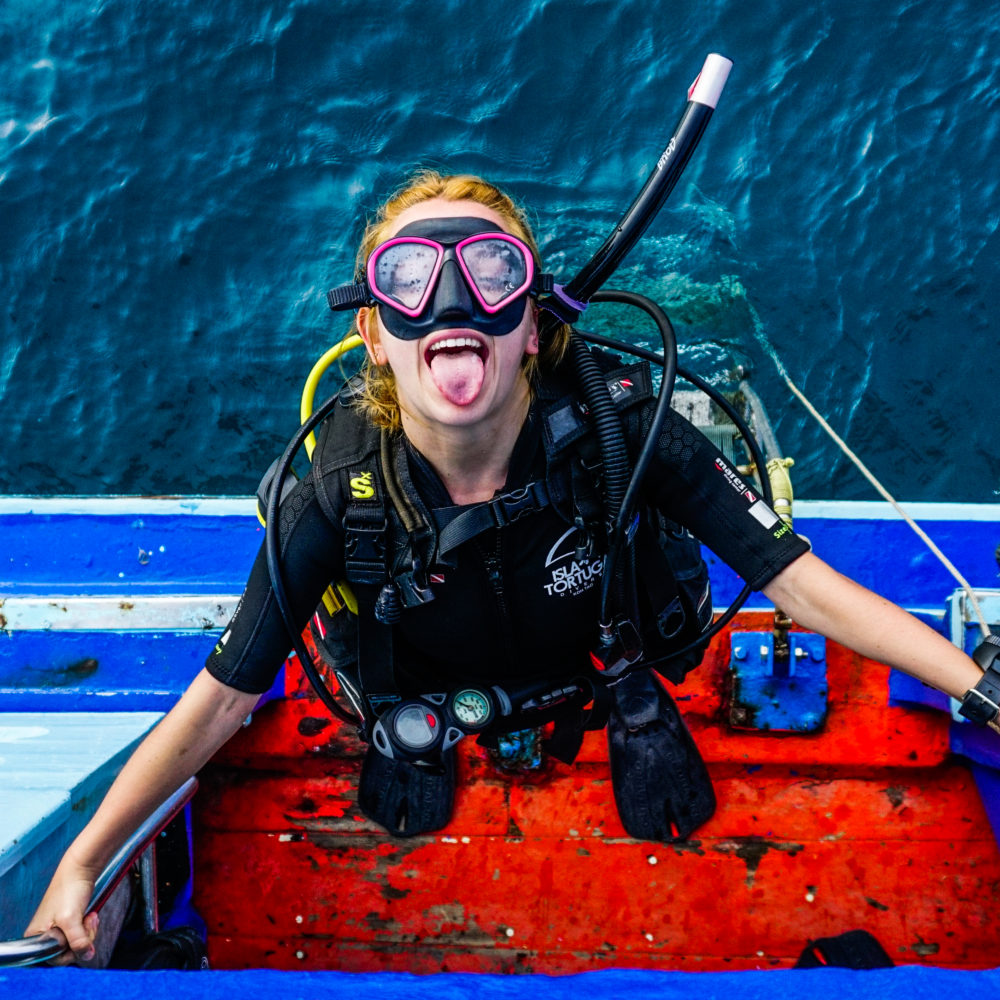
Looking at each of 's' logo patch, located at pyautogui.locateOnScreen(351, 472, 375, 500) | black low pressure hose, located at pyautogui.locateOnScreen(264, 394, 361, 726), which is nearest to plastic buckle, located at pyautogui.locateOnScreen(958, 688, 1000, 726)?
's' logo patch, located at pyautogui.locateOnScreen(351, 472, 375, 500)


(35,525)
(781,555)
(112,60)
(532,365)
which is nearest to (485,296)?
(532,365)

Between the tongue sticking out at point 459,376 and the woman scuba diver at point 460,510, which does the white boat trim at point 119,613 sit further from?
the tongue sticking out at point 459,376

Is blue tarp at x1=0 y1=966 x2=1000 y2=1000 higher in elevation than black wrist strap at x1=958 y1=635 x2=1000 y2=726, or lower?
lower

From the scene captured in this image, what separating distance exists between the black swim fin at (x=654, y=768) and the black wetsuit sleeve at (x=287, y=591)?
1.14 meters

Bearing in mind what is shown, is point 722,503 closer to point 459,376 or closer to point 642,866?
point 459,376

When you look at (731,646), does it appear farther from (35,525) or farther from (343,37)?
(343,37)

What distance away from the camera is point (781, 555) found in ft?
6.66

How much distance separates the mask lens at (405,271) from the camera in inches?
76.7

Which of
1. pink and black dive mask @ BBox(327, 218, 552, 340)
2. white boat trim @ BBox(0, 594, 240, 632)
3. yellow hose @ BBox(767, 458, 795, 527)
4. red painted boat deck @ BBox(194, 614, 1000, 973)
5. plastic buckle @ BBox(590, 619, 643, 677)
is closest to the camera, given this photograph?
pink and black dive mask @ BBox(327, 218, 552, 340)

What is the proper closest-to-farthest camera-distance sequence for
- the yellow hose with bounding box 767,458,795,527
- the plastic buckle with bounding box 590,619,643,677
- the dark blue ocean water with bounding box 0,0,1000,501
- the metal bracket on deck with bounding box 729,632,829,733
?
the plastic buckle with bounding box 590,619,643,677 < the metal bracket on deck with bounding box 729,632,829,733 < the yellow hose with bounding box 767,458,795,527 < the dark blue ocean water with bounding box 0,0,1000,501

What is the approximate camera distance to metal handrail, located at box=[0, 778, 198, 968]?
1743 mm

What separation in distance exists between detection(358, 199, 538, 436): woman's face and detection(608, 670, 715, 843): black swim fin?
121cm

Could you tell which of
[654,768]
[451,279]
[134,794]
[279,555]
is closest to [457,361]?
[451,279]

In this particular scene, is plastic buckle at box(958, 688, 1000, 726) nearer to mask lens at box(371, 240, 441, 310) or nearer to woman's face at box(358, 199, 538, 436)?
woman's face at box(358, 199, 538, 436)
